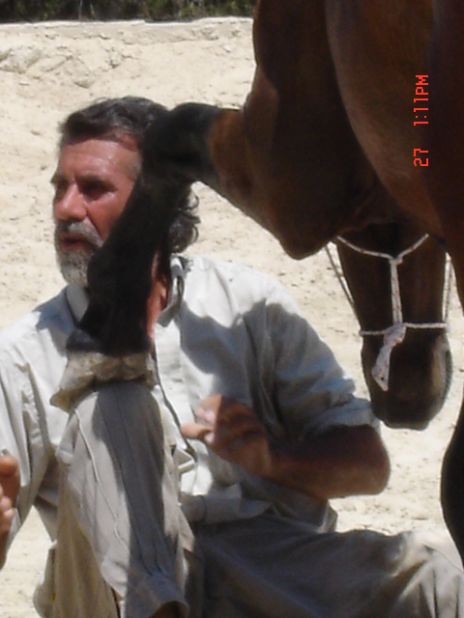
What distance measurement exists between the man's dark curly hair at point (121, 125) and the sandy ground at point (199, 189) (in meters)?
1.01

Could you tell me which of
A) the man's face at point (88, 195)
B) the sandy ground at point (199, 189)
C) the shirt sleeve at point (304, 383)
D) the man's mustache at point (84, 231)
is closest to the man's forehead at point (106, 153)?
the man's face at point (88, 195)

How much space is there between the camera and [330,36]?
9.98 feet

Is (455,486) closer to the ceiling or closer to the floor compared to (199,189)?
closer to the ceiling

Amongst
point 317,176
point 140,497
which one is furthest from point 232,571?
point 317,176

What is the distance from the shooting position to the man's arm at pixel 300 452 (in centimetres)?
348

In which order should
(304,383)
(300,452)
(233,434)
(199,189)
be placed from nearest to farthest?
(233,434), (300,452), (304,383), (199,189)

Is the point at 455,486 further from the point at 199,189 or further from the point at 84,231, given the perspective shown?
the point at 199,189

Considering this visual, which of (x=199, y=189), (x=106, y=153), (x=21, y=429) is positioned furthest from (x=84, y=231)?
(x=199, y=189)

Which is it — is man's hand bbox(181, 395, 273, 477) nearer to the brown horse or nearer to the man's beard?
the brown horse

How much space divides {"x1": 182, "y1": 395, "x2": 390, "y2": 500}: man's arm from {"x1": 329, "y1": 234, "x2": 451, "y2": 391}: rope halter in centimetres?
19

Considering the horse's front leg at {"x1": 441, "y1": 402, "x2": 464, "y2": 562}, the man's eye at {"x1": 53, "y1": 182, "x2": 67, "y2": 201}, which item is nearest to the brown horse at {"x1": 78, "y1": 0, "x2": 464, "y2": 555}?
the horse's front leg at {"x1": 441, "y1": 402, "x2": 464, "y2": 562}

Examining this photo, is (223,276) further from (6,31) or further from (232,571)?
(6,31)

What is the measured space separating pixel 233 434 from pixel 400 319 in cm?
32

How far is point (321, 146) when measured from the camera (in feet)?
10.5
